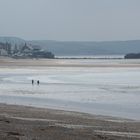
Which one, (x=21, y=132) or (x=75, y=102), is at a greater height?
(x=21, y=132)

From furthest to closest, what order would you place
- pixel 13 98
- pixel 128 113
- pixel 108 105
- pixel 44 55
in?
1. pixel 44 55
2. pixel 13 98
3. pixel 108 105
4. pixel 128 113

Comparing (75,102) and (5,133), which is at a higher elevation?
(5,133)

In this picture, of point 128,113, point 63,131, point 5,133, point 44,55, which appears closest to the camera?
point 5,133

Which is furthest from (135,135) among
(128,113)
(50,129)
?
(128,113)

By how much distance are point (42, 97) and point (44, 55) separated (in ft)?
554

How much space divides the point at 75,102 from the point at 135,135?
1438 cm

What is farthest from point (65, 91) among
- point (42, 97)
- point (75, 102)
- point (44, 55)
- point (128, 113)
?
point (44, 55)

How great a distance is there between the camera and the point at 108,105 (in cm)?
2416

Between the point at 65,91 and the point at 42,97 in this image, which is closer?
the point at 42,97

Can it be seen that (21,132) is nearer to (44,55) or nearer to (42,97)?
(42,97)

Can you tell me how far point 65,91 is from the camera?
33062 mm

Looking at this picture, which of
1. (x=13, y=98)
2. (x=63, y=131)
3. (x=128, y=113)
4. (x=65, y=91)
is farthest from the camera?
(x=65, y=91)

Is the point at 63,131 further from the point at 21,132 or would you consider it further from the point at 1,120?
the point at 1,120

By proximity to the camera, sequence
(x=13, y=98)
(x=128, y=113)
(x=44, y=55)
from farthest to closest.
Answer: (x=44, y=55), (x=13, y=98), (x=128, y=113)
